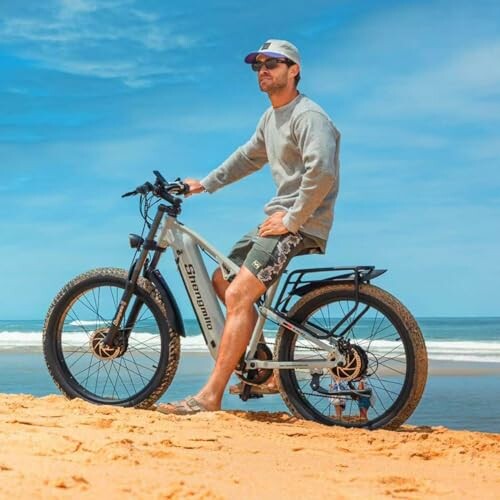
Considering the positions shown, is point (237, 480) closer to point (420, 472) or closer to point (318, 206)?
point (420, 472)

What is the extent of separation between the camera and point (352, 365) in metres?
4.86

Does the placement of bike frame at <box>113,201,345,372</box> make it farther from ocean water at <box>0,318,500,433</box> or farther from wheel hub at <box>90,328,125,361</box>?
ocean water at <box>0,318,500,433</box>

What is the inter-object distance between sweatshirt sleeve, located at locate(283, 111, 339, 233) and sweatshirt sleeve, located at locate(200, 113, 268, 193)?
69 cm

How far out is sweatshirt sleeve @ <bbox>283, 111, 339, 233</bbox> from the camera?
4621 mm

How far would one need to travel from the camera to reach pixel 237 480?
3127 mm

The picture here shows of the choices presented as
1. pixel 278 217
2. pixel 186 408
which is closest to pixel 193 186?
pixel 278 217

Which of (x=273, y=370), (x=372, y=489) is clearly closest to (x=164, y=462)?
(x=372, y=489)

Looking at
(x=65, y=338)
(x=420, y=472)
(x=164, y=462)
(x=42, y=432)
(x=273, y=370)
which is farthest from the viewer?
(x=65, y=338)

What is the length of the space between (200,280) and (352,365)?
1.14 m

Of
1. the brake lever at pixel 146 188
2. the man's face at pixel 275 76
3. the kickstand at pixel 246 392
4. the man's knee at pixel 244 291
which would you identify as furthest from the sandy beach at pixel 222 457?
the man's face at pixel 275 76

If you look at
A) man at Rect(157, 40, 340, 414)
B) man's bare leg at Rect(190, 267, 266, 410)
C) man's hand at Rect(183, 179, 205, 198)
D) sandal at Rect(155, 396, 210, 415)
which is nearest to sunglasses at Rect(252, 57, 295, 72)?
man at Rect(157, 40, 340, 414)

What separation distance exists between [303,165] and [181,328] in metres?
1.33

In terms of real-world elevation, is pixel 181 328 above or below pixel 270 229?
below

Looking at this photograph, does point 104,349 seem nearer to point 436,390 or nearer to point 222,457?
point 222,457
